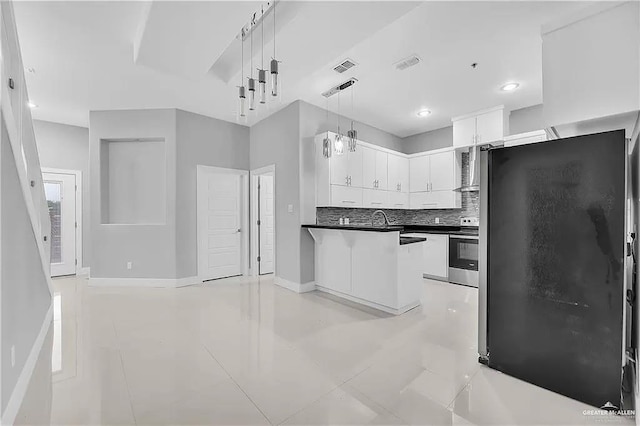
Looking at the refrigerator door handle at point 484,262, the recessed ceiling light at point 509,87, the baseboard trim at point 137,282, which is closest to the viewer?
the refrigerator door handle at point 484,262

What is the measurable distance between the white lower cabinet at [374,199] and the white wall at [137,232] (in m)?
3.24

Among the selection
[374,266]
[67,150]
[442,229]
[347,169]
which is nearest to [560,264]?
[374,266]

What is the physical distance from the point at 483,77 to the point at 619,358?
3336 mm

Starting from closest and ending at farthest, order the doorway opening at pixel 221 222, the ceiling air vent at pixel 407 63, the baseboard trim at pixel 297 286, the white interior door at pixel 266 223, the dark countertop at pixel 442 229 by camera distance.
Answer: the ceiling air vent at pixel 407 63 → the baseboard trim at pixel 297 286 → the dark countertop at pixel 442 229 → the doorway opening at pixel 221 222 → the white interior door at pixel 266 223

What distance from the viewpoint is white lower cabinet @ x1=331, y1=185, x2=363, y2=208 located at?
15.6ft

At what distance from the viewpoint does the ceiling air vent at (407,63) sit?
3387 mm

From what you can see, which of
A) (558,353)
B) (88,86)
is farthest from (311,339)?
A: (88,86)

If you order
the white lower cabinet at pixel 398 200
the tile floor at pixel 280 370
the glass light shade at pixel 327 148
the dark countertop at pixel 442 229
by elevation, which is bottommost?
the tile floor at pixel 280 370

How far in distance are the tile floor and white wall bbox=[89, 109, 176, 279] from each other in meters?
1.21

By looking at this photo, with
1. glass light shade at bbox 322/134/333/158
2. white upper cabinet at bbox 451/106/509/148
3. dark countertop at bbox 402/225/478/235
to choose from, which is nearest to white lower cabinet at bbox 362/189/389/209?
dark countertop at bbox 402/225/478/235

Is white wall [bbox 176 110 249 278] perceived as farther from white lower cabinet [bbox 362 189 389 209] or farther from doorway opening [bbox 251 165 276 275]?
white lower cabinet [bbox 362 189 389 209]

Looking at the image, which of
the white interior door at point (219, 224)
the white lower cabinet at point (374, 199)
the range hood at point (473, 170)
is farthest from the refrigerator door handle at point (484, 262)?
the white interior door at point (219, 224)

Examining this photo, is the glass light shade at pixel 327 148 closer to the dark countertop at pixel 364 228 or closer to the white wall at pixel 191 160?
the dark countertop at pixel 364 228

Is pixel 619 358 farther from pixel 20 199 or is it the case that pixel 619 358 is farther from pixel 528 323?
pixel 20 199
